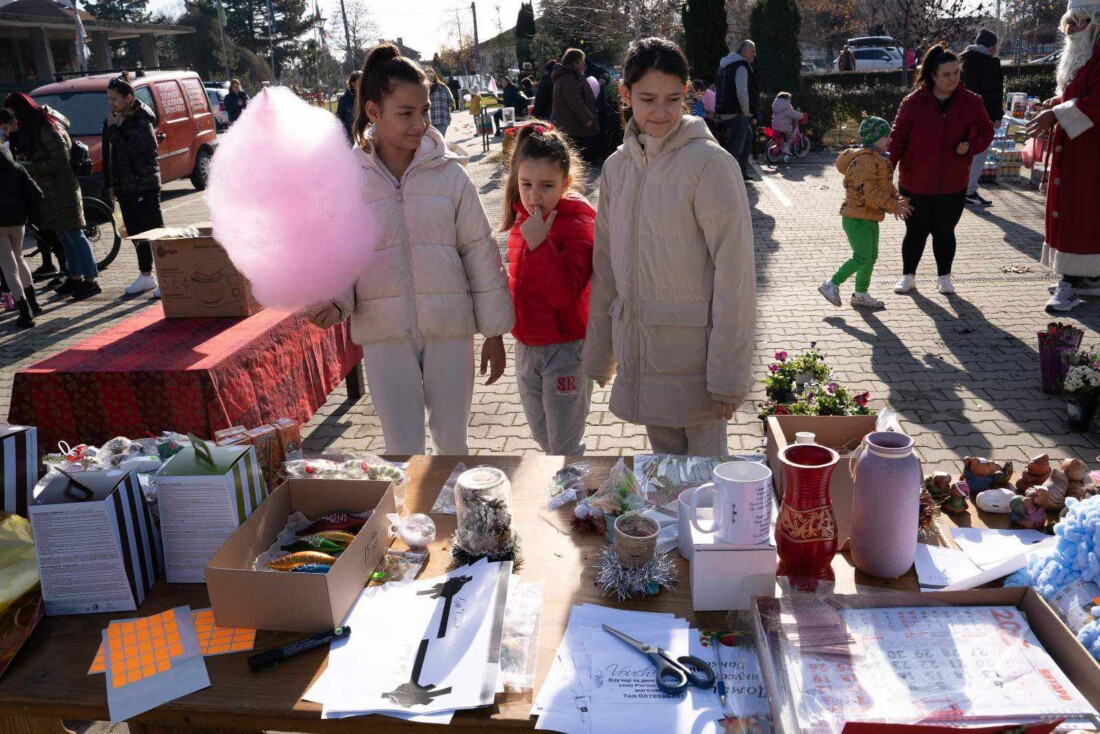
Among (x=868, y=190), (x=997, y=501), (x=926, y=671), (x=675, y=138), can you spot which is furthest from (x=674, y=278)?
(x=868, y=190)

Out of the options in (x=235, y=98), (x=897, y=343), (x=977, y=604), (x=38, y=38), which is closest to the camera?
(x=977, y=604)

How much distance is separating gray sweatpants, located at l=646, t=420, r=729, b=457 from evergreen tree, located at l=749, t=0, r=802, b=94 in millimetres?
14718

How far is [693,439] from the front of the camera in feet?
8.93

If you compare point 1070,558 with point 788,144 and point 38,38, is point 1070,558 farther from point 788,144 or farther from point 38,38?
point 38,38

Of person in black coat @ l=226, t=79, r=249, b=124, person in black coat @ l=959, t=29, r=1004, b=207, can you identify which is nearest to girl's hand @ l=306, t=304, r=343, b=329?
person in black coat @ l=959, t=29, r=1004, b=207

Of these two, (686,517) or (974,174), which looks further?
(974,174)

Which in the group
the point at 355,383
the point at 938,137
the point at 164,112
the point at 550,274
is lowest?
the point at 355,383

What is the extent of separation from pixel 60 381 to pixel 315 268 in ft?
6.28

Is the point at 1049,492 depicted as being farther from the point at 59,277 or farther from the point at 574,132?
the point at 574,132

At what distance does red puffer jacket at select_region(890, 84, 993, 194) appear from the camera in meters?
5.74

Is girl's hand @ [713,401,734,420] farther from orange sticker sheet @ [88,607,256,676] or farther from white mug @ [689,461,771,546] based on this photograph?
orange sticker sheet @ [88,607,256,676]

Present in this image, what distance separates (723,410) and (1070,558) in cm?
114

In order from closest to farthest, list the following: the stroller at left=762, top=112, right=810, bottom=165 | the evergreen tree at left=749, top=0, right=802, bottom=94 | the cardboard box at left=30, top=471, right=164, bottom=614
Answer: the cardboard box at left=30, top=471, right=164, bottom=614 → the stroller at left=762, top=112, right=810, bottom=165 → the evergreen tree at left=749, top=0, right=802, bottom=94

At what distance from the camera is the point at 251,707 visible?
1.43 metres
